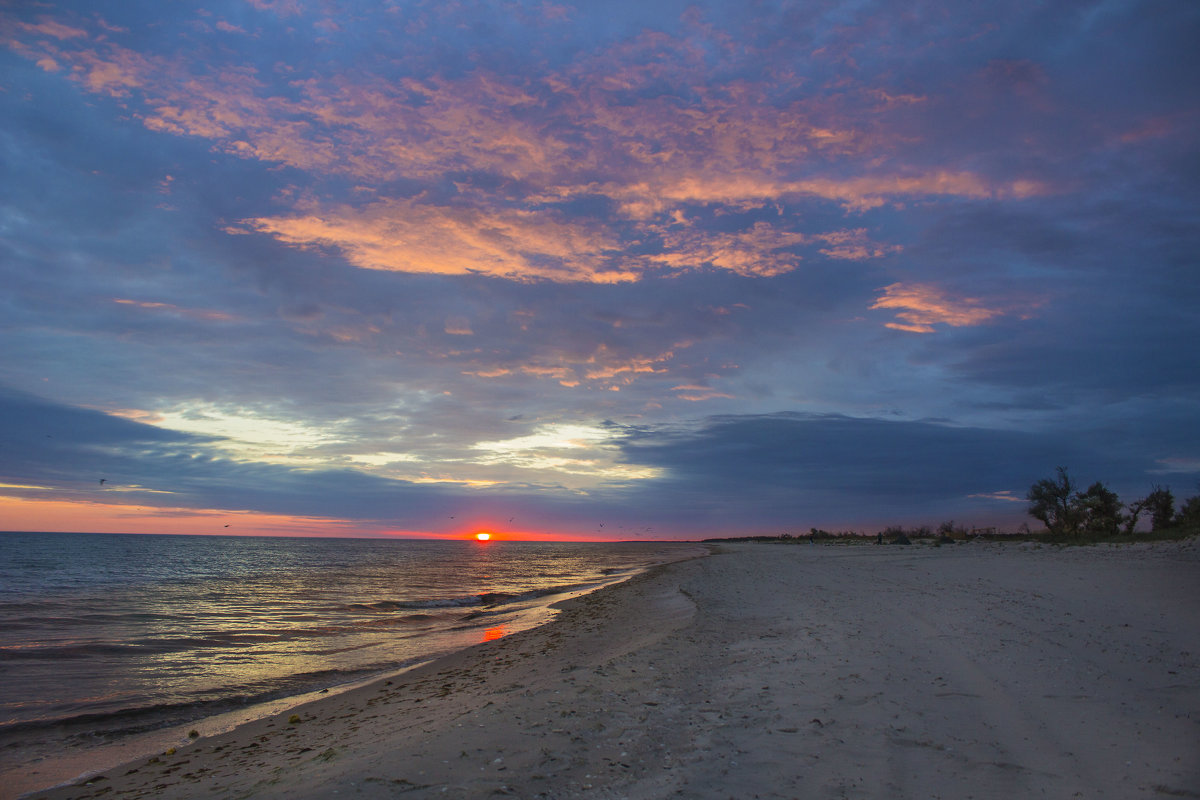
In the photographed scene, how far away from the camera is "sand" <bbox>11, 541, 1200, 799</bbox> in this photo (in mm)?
5562

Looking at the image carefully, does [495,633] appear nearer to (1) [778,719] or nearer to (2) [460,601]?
(2) [460,601]

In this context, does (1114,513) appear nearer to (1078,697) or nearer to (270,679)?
(1078,697)

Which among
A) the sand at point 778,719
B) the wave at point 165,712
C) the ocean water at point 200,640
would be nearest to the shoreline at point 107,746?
the wave at point 165,712

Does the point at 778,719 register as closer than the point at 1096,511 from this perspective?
Yes

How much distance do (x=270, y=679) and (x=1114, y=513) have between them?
191 feet

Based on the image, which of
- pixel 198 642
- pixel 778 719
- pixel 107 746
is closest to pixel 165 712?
pixel 107 746

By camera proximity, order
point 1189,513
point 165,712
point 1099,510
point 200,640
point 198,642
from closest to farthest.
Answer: point 165,712 → point 198,642 → point 200,640 → point 1189,513 → point 1099,510

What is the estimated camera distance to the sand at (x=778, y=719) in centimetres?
556

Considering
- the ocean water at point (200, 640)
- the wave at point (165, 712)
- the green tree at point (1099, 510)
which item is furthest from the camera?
the green tree at point (1099, 510)

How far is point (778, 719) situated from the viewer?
23.3ft

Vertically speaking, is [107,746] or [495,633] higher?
[107,746]

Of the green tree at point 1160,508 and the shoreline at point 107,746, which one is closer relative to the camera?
the shoreline at point 107,746

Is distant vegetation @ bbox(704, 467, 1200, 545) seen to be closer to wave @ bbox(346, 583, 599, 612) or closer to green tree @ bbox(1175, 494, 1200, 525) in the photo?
green tree @ bbox(1175, 494, 1200, 525)

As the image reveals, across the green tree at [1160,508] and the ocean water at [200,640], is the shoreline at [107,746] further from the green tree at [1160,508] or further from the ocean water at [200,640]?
the green tree at [1160,508]
